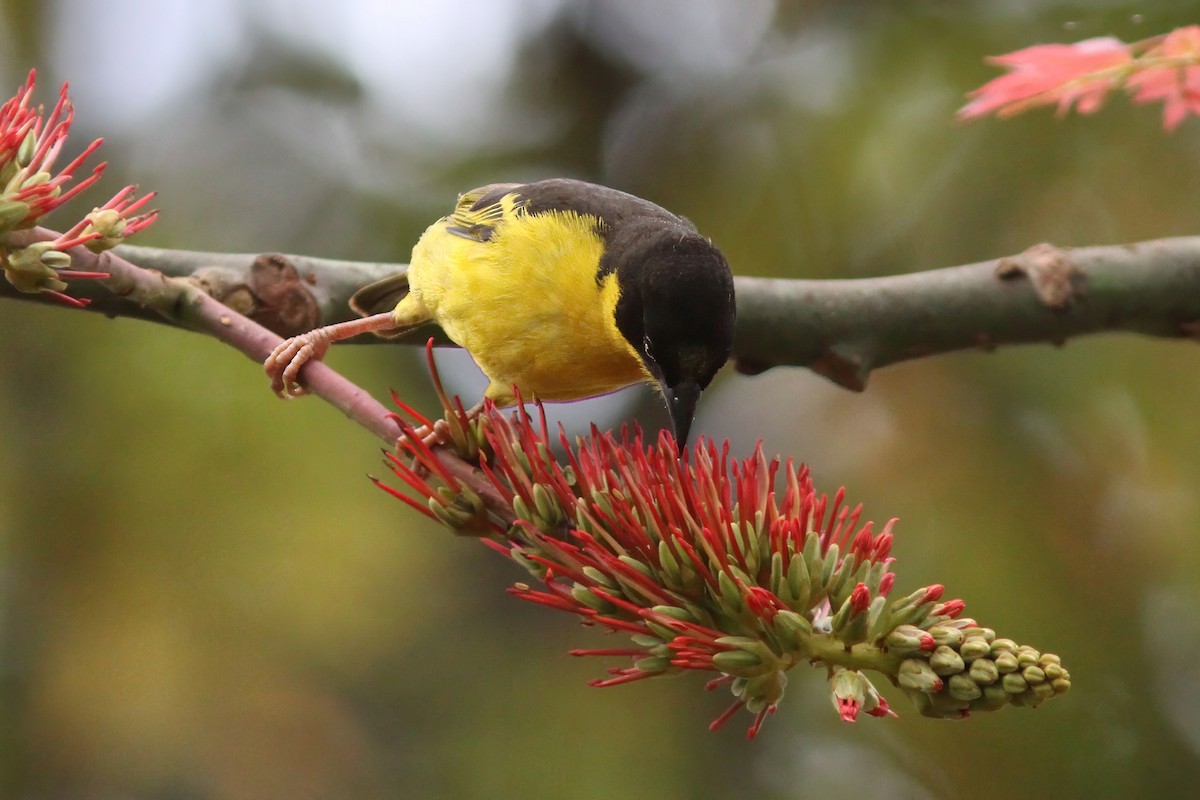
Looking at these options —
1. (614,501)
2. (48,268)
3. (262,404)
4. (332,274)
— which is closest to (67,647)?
(262,404)

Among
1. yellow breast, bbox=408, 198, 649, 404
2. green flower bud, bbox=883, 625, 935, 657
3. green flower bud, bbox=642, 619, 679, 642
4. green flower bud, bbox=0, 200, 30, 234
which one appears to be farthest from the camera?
yellow breast, bbox=408, 198, 649, 404

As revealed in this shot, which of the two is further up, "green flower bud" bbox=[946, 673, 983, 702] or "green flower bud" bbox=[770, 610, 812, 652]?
"green flower bud" bbox=[770, 610, 812, 652]

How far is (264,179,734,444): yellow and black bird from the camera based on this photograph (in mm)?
2434

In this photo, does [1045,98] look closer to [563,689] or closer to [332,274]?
[332,274]

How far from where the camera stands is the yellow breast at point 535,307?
9.30 ft

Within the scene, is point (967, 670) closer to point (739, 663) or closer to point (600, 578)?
point (739, 663)

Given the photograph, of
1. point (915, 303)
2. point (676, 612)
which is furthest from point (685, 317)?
point (676, 612)

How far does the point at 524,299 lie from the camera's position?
2.91m

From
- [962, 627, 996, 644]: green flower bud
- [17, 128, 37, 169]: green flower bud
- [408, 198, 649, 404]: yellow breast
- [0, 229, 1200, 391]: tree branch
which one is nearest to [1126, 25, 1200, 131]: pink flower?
[0, 229, 1200, 391]: tree branch

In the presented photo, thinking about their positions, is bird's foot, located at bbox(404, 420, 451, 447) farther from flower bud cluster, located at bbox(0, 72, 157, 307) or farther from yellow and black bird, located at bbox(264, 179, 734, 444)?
flower bud cluster, located at bbox(0, 72, 157, 307)

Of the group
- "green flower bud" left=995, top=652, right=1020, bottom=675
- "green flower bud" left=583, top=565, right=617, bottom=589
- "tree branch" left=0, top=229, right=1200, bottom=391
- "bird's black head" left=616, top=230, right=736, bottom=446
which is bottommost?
"green flower bud" left=995, top=652, right=1020, bottom=675

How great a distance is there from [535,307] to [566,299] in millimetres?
82

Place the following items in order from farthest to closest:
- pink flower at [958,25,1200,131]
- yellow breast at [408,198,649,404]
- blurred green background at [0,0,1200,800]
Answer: blurred green background at [0,0,1200,800] → yellow breast at [408,198,649,404] → pink flower at [958,25,1200,131]

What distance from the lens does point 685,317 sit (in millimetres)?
2410
